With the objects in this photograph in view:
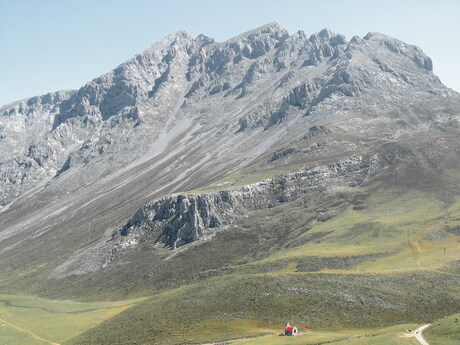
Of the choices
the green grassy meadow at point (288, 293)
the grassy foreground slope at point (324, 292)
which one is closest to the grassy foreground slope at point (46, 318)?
the green grassy meadow at point (288, 293)

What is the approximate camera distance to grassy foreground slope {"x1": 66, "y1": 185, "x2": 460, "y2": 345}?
100 meters

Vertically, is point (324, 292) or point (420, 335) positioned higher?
point (420, 335)

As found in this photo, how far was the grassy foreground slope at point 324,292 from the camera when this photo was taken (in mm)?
100250

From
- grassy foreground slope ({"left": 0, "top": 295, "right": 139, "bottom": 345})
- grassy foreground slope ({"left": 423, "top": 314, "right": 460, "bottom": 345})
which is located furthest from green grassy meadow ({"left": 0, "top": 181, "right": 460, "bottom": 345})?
grassy foreground slope ({"left": 423, "top": 314, "right": 460, "bottom": 345})

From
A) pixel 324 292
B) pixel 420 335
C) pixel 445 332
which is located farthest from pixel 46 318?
pixel 445 332

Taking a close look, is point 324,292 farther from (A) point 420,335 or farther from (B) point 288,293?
(A) point 420,335

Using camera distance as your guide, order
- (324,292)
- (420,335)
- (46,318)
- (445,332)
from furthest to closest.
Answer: (46,318) → (324,292) → (420,335) → (445,332)

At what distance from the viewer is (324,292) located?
112 meters

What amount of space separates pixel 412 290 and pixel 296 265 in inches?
1715

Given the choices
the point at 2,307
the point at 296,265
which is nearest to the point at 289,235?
the point at 296,265

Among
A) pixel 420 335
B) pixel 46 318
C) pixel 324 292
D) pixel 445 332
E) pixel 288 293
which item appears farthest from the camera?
pixel 46 318

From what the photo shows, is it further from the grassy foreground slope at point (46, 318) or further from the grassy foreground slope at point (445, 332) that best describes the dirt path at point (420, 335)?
the grassy foreground slope at point (46, 318)

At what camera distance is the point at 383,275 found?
121 meters

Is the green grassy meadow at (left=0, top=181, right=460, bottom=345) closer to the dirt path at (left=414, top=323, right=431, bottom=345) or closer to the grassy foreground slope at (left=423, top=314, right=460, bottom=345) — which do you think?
Result: the grassy foreground slope at (left=423, top=314, right=460, bottom=345)
